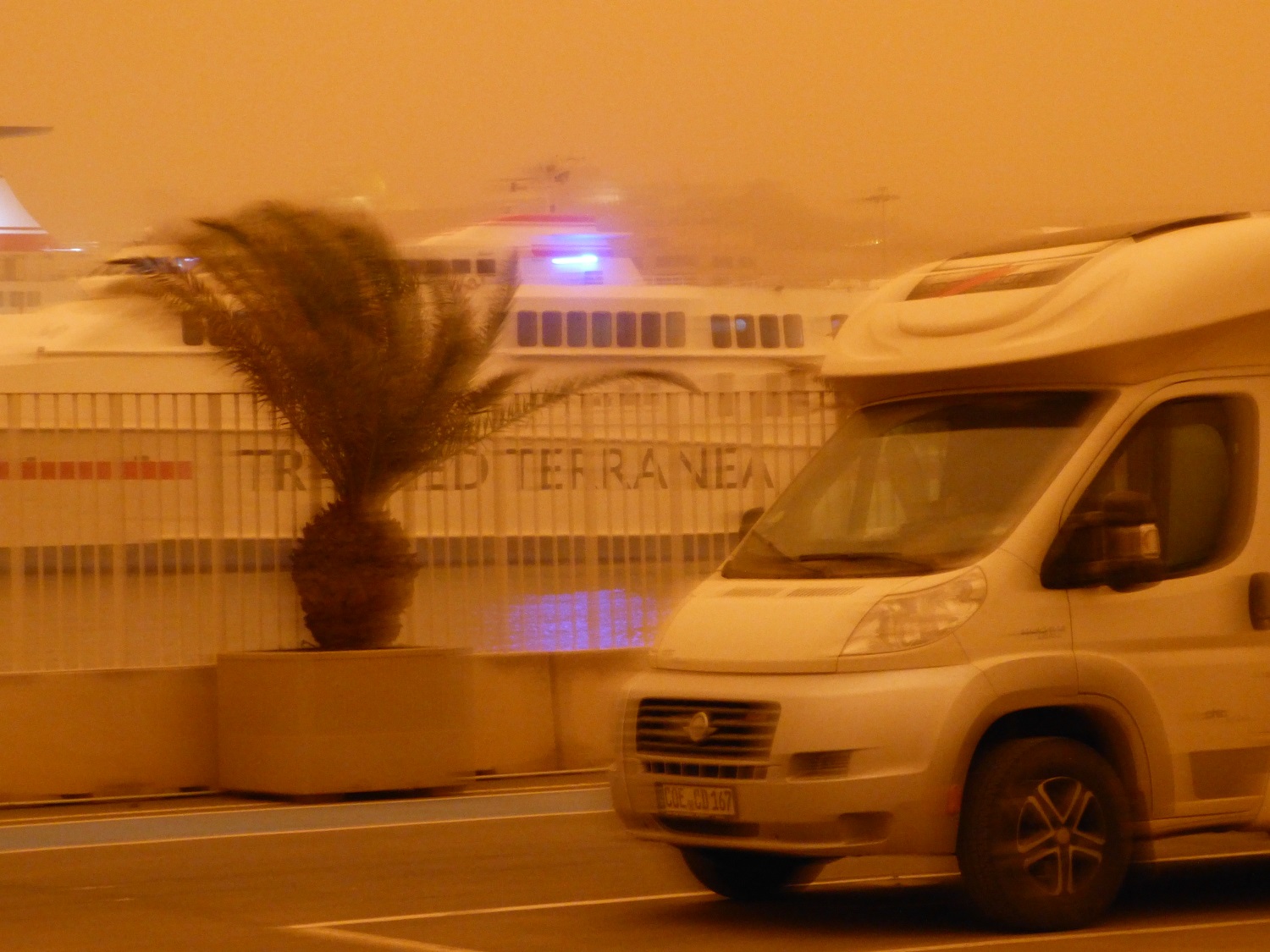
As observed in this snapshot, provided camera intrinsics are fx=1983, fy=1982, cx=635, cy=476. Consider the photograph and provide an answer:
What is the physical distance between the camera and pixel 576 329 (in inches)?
1535

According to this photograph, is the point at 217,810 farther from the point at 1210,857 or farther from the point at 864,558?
the point at 1210,857

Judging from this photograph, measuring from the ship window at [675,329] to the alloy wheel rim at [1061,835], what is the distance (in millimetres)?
31823

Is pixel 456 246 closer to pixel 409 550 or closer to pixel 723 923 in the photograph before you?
pixel 409 550

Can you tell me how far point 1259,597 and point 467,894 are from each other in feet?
11.8

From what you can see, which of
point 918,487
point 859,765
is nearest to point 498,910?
point 859,765

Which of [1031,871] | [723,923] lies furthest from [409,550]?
[1031,871]

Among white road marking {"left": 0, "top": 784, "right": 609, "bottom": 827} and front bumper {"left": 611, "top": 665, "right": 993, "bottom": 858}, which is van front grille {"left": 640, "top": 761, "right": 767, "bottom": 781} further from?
white road marking {"left": 0, "top": 784, "right": 609, "bottom": 827}

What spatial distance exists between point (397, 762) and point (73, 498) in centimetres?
260

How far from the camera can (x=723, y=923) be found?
792cm

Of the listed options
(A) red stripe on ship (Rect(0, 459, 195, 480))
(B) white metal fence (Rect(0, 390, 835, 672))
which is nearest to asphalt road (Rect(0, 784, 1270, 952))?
(B) white metal fence (Rect(0, 390, 835, 672))

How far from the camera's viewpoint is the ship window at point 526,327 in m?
38.5

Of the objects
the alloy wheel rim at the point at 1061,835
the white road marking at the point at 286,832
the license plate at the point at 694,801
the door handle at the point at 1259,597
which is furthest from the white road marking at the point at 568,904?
the white road marking at the point at 286,832

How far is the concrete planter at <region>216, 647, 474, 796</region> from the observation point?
11.9 meters

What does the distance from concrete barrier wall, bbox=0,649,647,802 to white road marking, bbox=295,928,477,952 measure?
3.85 m
